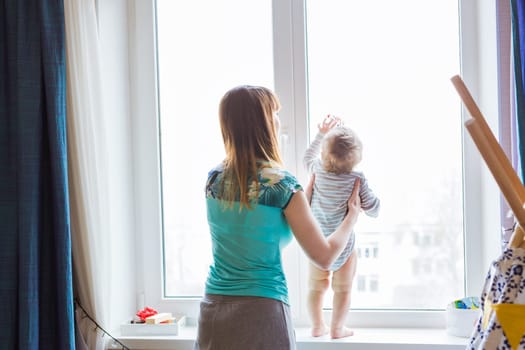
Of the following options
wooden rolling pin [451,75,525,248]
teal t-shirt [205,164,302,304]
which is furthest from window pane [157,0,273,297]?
wooden rolling pin [451,75,525,248]

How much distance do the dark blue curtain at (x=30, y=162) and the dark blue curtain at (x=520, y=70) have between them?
4.48 feet

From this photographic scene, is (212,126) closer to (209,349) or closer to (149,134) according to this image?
(149,134)

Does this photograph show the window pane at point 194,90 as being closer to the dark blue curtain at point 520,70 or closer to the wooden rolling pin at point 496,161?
the dark blue curtain at point 520,70

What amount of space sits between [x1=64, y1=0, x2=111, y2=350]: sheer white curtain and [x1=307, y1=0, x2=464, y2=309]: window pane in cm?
83

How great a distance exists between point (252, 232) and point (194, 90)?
0.87m

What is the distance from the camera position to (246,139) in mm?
1762

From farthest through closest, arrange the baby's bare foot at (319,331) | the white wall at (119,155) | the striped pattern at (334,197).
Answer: the white wall at (119,155)
the baby's bare foot at (319,331)
the striped pattern at (334,197)

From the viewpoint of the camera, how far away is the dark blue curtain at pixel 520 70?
5.49 ft

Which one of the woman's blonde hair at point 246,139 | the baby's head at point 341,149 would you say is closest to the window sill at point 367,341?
the baby's head at point 341,149

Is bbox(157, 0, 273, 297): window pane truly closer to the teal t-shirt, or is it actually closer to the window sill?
the window sill

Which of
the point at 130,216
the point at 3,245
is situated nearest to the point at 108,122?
the point at 130,216

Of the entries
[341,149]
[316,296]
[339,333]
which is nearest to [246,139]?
[341,149]

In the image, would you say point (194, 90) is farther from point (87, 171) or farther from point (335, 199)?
point (335, 199)

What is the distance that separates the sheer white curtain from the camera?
2084 mm
